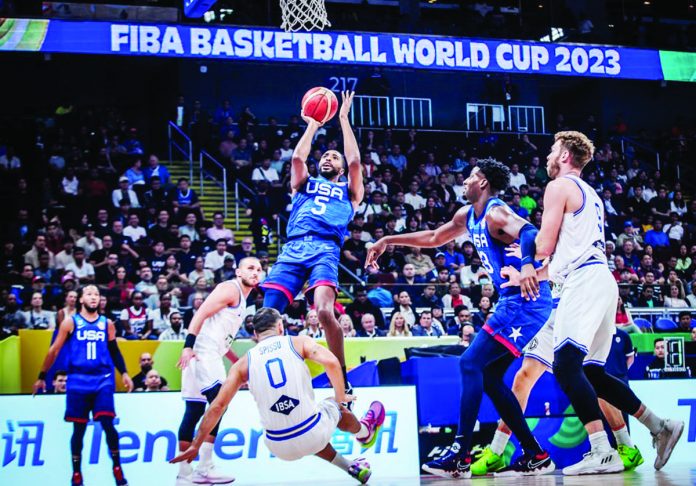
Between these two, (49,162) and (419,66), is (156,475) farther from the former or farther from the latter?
(419,66)

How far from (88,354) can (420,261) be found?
845cm

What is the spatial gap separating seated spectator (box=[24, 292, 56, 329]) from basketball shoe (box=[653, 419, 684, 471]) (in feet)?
28.1

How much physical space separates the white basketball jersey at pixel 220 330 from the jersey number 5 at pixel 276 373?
2.33m

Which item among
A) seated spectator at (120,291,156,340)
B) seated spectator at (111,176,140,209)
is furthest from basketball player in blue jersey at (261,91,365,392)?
seated spectator at (111,176,140,209)

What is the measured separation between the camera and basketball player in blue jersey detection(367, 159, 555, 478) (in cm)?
699

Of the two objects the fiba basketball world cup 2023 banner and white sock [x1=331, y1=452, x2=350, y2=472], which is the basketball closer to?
white sock [x1=331, y1=452, x2=350, y2=472]

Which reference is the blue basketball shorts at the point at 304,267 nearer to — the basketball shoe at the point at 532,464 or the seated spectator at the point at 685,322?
the basketball shoe at the point at 532,464

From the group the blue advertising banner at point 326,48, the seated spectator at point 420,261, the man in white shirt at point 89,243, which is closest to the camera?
the man in white shirt at point 89,243

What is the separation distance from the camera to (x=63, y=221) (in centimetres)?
1716

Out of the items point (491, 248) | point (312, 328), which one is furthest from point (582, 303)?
point (312, 328)

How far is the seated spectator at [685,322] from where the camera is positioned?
1480cm

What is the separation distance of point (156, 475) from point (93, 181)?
9.52 m

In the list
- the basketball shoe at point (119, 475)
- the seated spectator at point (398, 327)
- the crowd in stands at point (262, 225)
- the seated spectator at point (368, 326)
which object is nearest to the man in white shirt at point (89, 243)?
the crowd in stands at point (262, 225)

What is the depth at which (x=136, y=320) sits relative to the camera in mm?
13203
